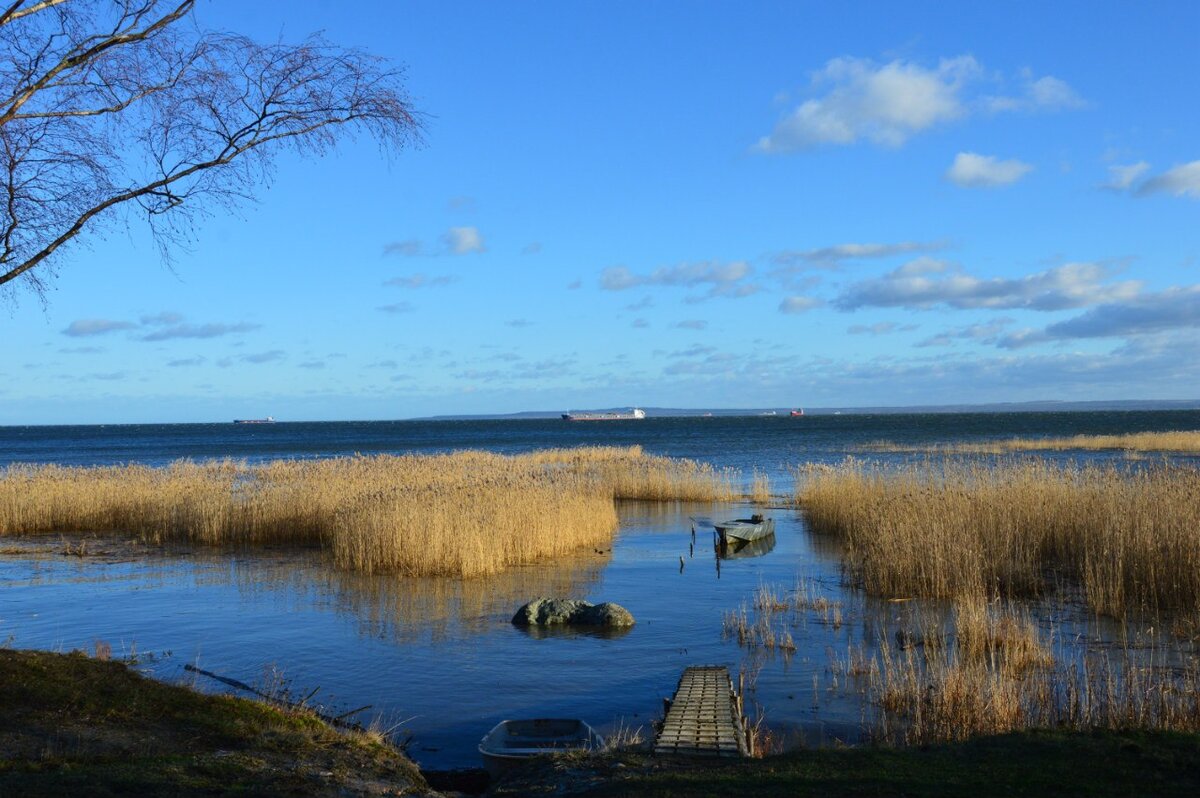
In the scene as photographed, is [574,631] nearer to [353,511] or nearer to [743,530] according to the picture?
[353,511]

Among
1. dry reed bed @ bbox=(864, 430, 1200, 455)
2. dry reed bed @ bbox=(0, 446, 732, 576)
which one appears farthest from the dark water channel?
dry reed bed @ bbox=(864, 430, 1200, 455)

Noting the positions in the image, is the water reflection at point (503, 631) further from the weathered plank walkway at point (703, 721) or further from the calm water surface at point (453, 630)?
the weathered plank walkway at point (703, 721)

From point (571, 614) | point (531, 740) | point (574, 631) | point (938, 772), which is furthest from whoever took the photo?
point (571, 614)

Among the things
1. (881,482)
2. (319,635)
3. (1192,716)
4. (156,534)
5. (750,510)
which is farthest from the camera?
(750,510)

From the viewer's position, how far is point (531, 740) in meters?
8.31

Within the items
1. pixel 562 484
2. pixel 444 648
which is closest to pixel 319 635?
pixel 444 648

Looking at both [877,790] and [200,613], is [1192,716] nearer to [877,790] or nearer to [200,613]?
[877,790]

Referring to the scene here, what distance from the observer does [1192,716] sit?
7.77 metres

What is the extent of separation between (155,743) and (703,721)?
406cm

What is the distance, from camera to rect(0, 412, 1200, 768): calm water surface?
991cm

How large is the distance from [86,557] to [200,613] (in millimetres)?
7177

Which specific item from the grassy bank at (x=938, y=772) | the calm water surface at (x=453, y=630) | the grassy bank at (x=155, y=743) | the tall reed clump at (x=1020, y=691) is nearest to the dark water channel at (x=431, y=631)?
the calm water surface at (x=453, y=630)

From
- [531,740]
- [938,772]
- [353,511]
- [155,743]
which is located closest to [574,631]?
[531,740]

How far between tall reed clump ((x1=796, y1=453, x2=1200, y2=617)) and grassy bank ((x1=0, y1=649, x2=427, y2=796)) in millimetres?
9361
